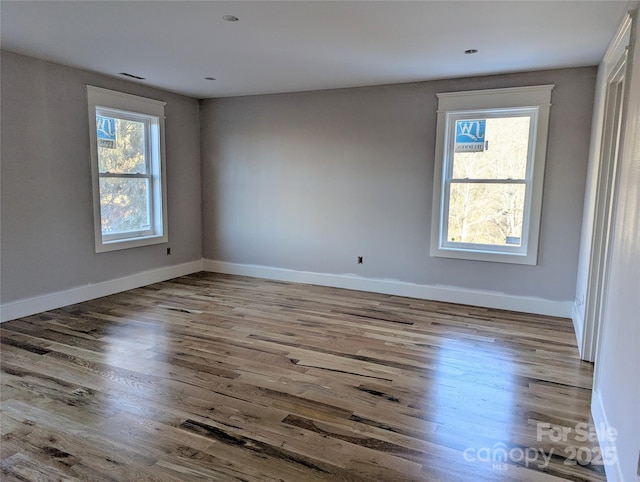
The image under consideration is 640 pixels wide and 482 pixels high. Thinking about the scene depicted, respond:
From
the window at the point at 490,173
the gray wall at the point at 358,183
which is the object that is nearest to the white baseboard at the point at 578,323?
the gray wall at the point at 358,183

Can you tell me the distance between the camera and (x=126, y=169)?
505 cm

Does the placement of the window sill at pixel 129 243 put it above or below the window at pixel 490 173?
below

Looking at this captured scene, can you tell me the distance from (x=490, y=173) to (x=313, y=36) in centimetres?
240

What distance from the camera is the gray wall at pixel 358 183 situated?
4172mm

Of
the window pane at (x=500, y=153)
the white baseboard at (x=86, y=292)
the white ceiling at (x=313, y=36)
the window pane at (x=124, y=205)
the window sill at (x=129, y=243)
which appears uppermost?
the white ceiling at (x=313, y=36)

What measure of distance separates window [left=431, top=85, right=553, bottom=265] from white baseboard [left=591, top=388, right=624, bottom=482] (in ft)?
7.27

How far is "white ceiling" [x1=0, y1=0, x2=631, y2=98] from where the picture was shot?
2.71 metres

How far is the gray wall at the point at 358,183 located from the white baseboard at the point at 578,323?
8.6 inches

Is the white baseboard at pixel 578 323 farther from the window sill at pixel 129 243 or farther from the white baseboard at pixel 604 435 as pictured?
the window sill at pixel 129 243

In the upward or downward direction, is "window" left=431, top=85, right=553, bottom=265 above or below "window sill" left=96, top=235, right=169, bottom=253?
above

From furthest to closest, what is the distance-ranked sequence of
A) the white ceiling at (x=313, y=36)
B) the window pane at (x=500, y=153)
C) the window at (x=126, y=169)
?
the window at (x=126, y=169), the window pane at (x=500, y=153), the white ceiling at (x=313, y=36)

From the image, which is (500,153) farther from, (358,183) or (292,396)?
(292,396)

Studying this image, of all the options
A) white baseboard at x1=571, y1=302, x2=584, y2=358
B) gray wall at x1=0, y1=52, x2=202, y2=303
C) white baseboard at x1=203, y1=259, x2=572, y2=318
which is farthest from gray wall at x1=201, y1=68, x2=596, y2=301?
gray wall at x1=0, y1=52, x2=202, y2=303

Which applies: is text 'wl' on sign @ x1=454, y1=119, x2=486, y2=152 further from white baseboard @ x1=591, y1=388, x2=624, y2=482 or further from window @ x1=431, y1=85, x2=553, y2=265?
white baseboard @ x1=591, y1=388, x2=624, y2=482
